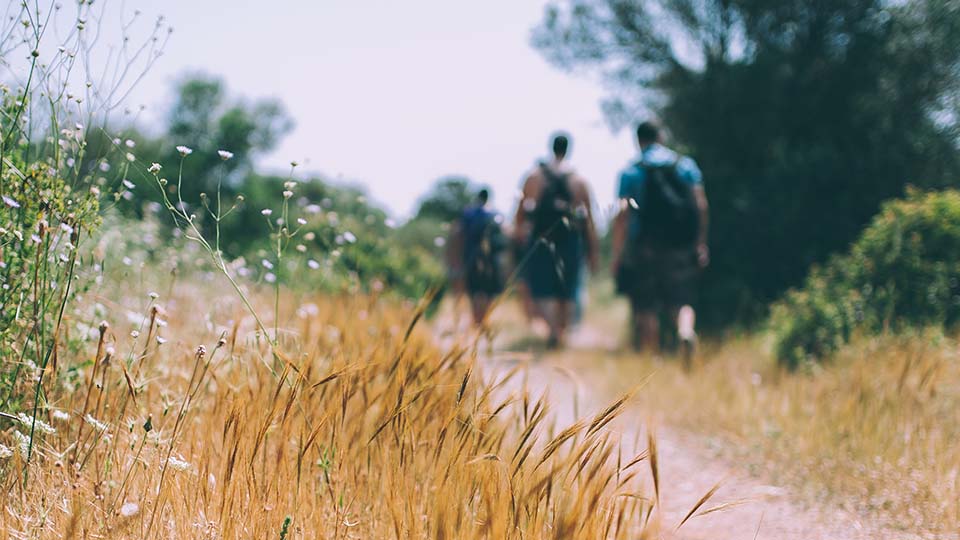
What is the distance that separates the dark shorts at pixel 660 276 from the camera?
6914mm

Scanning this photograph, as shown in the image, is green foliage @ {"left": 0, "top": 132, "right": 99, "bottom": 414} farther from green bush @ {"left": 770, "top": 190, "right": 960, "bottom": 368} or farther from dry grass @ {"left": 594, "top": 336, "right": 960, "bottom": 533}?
green bush @ {"left": 770, "top": 190, "right": 960, "bottom": 368}

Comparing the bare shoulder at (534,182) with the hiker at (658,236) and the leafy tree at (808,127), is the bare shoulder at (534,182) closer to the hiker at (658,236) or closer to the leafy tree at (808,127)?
the hiker at (658,236)

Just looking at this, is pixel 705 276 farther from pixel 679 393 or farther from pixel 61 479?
pixel 61 479

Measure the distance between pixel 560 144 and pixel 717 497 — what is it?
4769mm

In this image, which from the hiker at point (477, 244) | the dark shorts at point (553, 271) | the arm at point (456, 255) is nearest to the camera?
the dark shorts at point (553, 271)

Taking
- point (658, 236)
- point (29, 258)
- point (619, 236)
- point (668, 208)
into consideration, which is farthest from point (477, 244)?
point (29, 258)

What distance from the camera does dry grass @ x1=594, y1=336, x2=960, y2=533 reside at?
348 cm

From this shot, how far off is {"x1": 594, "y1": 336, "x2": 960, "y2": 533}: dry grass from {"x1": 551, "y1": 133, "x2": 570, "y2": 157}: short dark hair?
2629 mm

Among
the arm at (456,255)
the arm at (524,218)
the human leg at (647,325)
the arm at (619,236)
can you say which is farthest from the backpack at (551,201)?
the arm at (456,255)

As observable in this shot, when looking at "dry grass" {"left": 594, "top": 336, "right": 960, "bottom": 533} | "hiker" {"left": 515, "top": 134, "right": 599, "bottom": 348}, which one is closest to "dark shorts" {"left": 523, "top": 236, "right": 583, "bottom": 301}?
"hiker" {"left": 515, "top": 134, "right": 599, "bottom": 348}

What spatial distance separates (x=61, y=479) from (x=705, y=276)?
8.53 meters

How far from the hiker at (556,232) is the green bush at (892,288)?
2.10 m

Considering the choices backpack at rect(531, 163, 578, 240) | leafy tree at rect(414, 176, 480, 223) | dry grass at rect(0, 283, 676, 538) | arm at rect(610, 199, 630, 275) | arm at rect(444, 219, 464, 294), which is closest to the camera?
dry grass at rect(0, 283, 676, 538)

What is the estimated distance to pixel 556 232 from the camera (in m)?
7.30
